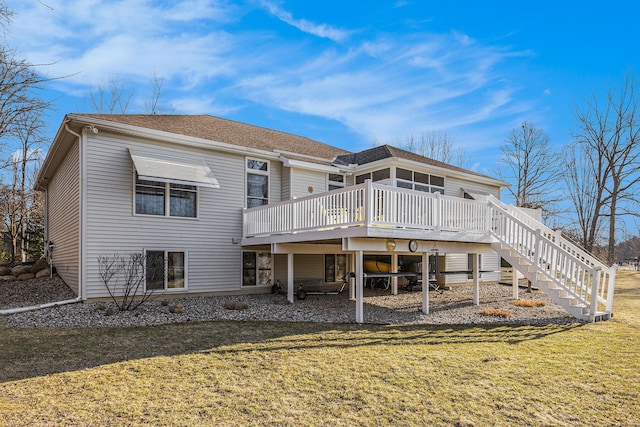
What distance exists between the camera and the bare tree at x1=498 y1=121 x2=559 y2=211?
2880 cm

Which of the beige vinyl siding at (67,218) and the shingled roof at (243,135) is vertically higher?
the shingled roof at (243,135)

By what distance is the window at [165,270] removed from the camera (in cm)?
1085

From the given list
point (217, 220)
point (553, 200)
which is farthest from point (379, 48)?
point (553, 200)

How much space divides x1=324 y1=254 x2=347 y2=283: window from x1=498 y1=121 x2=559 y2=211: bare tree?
19.7 metres

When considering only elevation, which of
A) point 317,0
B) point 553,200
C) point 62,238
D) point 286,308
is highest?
point 317,0

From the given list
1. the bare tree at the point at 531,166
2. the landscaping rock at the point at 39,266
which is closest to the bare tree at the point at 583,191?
the bare tree at the point at 531,166

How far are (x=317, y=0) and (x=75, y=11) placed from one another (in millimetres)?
7197

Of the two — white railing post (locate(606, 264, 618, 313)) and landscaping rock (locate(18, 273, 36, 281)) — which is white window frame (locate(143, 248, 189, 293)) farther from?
white railing post (locate(606, 264, 618, 313))

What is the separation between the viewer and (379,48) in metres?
14.7

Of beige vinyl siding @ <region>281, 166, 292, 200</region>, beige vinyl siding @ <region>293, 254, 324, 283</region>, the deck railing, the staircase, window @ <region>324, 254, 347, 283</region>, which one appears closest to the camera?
the deck railing

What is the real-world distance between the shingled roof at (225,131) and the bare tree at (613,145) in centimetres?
1833

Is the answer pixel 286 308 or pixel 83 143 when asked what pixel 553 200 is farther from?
pixel 83 143

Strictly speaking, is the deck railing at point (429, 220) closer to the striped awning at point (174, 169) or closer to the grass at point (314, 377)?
the striped awning at point (174, 169)

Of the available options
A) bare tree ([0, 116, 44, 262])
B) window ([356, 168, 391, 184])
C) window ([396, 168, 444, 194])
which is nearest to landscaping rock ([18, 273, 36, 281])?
bare tree ([0, 116, 44, 262])
